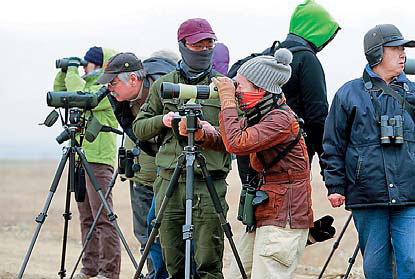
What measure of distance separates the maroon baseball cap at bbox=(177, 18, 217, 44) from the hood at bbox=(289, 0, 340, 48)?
2.56 feet

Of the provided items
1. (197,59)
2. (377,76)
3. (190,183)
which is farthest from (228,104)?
(377,76)

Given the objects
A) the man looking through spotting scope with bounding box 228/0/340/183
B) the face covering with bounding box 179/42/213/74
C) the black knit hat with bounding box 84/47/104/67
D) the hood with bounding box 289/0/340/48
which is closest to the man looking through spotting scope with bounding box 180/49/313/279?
the face covering with bounding box 179/42/213/74

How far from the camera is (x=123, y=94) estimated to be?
5965mm

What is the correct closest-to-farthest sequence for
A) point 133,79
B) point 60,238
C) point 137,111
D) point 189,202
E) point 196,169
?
point 189,202
point 196,169
point 133,79
point 137,111
point 60,238

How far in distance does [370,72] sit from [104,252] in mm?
3167

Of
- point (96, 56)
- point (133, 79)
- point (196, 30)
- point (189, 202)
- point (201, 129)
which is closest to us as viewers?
point (189, 202)

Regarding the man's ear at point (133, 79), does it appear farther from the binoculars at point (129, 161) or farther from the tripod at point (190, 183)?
the tripod at point (190, 183)

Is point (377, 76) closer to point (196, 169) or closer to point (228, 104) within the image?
point (228, 104)

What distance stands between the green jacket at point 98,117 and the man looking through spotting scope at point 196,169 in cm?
201

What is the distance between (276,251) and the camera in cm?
457

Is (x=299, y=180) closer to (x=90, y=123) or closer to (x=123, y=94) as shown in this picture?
(x=123, y=94)

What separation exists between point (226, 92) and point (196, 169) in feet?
1.97

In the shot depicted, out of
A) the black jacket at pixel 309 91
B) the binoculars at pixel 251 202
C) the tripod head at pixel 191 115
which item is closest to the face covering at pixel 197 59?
the tripod head at pixel 191 115

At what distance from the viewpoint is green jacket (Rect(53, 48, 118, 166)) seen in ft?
24.2
